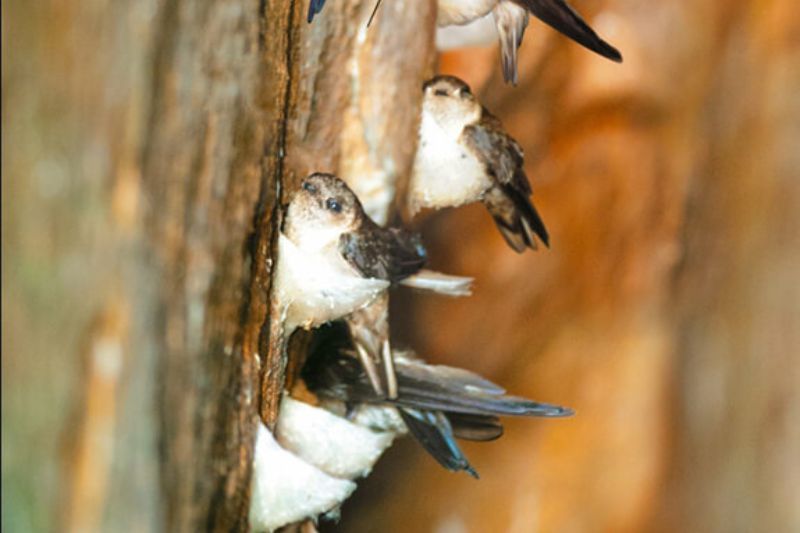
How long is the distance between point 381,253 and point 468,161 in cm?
24

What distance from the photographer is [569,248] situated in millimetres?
1648

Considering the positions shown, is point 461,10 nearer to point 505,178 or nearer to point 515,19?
point 515,19

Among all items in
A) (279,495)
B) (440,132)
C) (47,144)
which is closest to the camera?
(47,144)

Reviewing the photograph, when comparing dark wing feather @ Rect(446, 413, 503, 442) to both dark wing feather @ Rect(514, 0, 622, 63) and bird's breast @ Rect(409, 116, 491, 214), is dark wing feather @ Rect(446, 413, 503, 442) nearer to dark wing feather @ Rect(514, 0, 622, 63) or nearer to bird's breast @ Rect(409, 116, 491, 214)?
bird's breast @ Rect(409, 116, 491, 214)

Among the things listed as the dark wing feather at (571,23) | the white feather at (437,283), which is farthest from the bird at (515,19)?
the white feather at (437,283)

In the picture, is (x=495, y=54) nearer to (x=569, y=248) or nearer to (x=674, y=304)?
(x=569, y=248)

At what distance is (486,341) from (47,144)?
1.16 metres

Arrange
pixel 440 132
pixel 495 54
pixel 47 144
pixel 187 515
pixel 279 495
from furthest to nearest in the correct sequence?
pixel 495 54
pixel 440 132
pixel 279 495
pixel 187 515
pixel 47 144

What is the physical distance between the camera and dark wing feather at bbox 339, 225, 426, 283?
3.09 ft

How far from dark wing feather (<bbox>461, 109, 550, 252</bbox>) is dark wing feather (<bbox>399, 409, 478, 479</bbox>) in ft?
0.76

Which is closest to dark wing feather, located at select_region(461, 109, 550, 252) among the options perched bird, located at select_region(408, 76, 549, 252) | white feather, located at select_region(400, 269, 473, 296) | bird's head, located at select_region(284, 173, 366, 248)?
perched bird, located at select_region(408, 76, 549, 252)

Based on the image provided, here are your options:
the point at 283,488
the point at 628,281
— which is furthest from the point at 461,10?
the point at 628,281

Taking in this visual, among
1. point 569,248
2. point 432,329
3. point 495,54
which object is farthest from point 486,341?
point 495,54

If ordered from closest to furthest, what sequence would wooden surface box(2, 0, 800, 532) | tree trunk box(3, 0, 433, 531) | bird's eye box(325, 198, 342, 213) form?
tree trunk box(3, 0, 433, 531), bird's eye box(325, 198, 342, 213), wooden surface box(2, 0, 800, 532)
